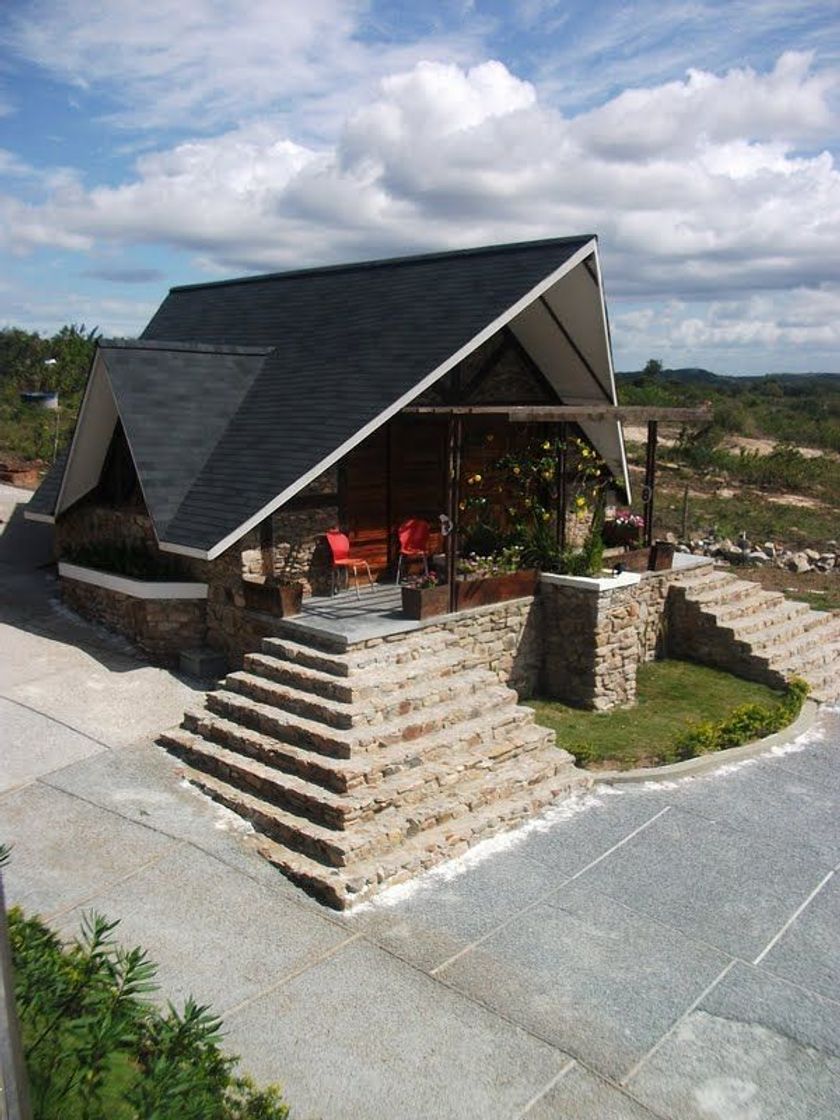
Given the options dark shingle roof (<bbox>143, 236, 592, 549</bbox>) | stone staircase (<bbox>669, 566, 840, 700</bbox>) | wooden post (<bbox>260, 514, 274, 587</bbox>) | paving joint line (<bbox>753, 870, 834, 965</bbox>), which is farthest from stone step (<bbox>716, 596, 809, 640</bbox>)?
wooden post (<bbox>260, 514, 274, 587</bbox>)

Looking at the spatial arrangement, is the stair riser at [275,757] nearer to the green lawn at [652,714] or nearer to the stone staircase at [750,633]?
the green lawn at [652,714]

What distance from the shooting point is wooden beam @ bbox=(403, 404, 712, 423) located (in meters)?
11.4

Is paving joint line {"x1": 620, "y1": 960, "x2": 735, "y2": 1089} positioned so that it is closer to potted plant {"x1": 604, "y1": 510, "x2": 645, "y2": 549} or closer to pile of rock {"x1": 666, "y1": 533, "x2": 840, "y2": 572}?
potted plant {"x1": 604, "y1": 510, "x2": 645, "y2": 549}

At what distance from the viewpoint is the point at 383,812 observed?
8422 millimetres

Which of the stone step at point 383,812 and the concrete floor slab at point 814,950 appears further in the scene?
the stone step at point 383,812

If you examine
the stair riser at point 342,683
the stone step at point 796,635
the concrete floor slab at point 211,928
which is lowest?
the concrete floor slab at point 211,928

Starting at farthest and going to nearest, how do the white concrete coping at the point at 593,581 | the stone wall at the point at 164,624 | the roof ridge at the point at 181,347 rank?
the roof ridge at the point at 181,347 < the white concrete coping at the point at 593,581 < the stone wall at the point at 164,624

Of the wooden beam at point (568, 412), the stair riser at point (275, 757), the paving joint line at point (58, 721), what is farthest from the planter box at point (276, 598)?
the wooden beam at point (568, 412)

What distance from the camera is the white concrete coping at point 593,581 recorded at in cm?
1220

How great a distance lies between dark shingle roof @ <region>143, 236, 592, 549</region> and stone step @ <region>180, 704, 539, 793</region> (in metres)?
2.16

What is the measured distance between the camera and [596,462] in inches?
636

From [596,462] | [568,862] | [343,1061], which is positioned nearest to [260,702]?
[568,862]

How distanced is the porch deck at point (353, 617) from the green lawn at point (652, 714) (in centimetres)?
236

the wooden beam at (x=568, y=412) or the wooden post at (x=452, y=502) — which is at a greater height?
the wooden beam at (x=568, y=412)
